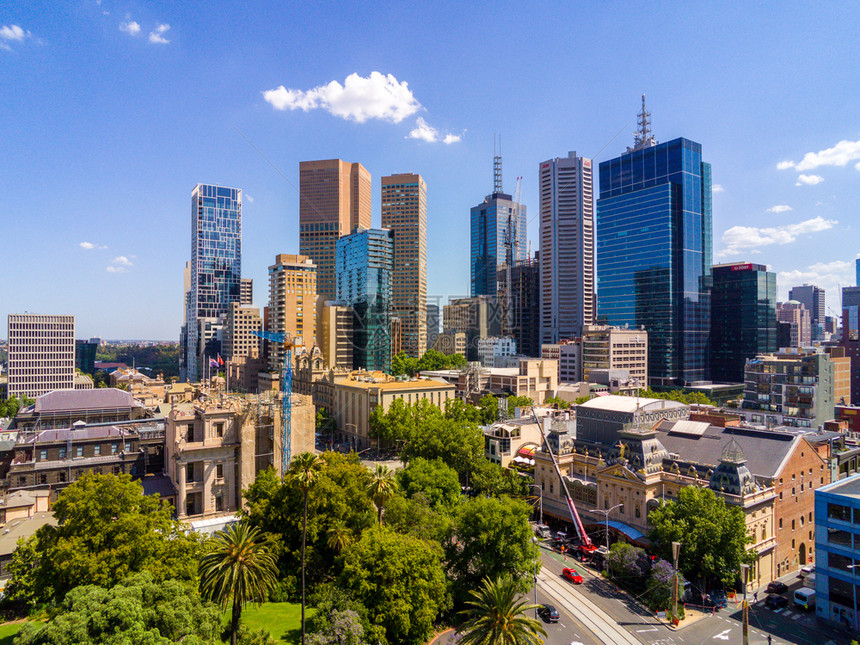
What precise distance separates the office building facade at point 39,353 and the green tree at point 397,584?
588 feet

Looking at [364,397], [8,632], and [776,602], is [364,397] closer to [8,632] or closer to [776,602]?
[8,632]

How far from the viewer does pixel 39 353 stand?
181500 mm

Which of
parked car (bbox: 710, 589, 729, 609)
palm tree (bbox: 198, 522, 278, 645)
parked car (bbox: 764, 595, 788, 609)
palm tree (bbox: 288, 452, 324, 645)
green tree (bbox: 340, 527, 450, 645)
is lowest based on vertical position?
parked car (bbox: 764, 595, 788, 609)

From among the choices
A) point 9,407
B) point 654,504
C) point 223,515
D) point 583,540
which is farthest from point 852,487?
point 9,407

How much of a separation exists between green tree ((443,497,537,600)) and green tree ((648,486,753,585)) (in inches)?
650

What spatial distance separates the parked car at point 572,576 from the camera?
59.3 m

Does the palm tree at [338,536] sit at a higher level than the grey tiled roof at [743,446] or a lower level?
lower

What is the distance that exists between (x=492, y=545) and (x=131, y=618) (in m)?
34.8

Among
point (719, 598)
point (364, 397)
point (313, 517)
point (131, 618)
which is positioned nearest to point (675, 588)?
point (719, 598)

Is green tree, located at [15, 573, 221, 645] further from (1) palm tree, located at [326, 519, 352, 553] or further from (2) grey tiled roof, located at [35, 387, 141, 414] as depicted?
(2) grey tiled roof, located at [35, 387, 141, 414]

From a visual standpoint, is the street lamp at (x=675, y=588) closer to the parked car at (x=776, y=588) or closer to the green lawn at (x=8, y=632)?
the parked car at (x=776, y=588)

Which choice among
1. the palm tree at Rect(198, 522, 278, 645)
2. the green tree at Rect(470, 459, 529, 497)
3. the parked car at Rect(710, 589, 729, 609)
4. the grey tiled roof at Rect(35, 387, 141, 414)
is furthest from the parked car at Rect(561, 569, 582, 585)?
the grey tiled roof at Rect(35, 387, 141, 414)

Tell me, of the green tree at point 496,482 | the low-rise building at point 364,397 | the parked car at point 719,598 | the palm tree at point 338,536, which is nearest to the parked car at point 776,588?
the parked car at point 719,598

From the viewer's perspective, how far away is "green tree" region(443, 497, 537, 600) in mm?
53312
